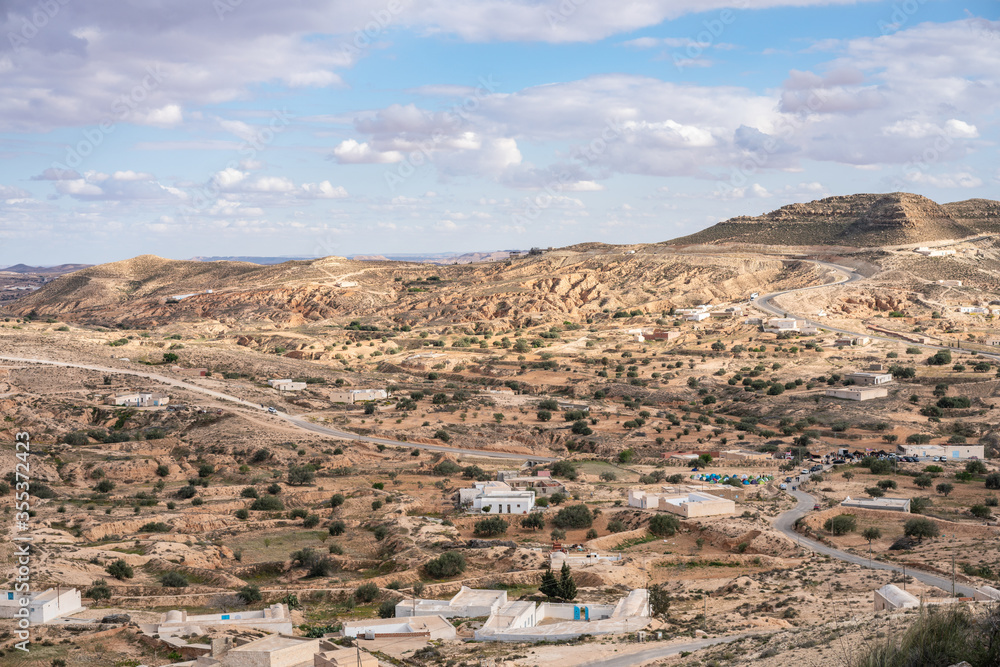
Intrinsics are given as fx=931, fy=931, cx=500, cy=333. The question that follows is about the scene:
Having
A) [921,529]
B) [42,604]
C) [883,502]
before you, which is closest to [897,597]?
[921,529]

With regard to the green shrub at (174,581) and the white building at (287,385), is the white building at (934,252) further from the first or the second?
the green shrub at (174,581)

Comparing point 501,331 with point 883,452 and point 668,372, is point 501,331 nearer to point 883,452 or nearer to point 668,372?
point 668,372

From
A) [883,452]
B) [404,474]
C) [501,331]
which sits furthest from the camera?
[501,331]

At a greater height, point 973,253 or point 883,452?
point 973,253

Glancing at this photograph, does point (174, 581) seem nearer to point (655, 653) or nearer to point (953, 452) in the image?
point (655, 653)

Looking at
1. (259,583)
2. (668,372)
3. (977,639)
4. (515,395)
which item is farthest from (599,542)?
(668,372)

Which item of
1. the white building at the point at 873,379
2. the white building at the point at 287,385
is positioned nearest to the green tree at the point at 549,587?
the white building at the point at 287,385
